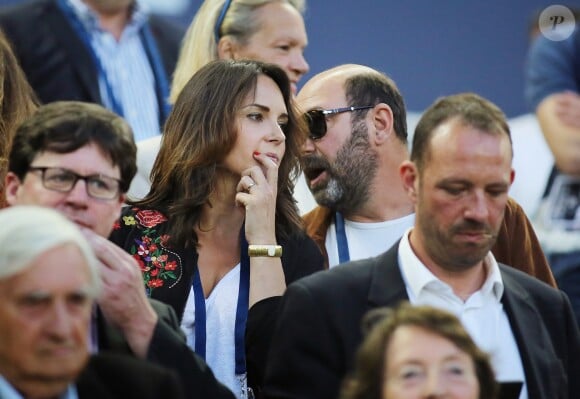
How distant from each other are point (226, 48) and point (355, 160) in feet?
2.92

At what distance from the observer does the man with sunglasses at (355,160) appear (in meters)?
5.58

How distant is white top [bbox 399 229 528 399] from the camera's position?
13.4 feet

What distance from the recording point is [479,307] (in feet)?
13.7

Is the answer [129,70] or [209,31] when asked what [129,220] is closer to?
[209,31]

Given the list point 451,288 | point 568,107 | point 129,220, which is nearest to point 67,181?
point 129,220

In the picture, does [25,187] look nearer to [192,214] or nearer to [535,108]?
[192,214]

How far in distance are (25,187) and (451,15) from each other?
3.47 meters

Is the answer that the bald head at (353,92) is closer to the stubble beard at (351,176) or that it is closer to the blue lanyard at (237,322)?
the stubble beard at (351,176)

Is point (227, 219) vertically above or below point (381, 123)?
below

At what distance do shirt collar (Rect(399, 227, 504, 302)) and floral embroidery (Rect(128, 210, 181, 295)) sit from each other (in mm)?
864

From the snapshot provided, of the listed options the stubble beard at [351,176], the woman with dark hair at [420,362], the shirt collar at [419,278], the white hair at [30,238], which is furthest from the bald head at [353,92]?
the white hair at [30,238]

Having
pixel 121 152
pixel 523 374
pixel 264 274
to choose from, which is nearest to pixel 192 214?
pixel 264 274

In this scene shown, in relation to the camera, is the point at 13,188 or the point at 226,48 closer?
the point at 13,188

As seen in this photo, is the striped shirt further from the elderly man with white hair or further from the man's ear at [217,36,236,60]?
the elderly man with white hair
